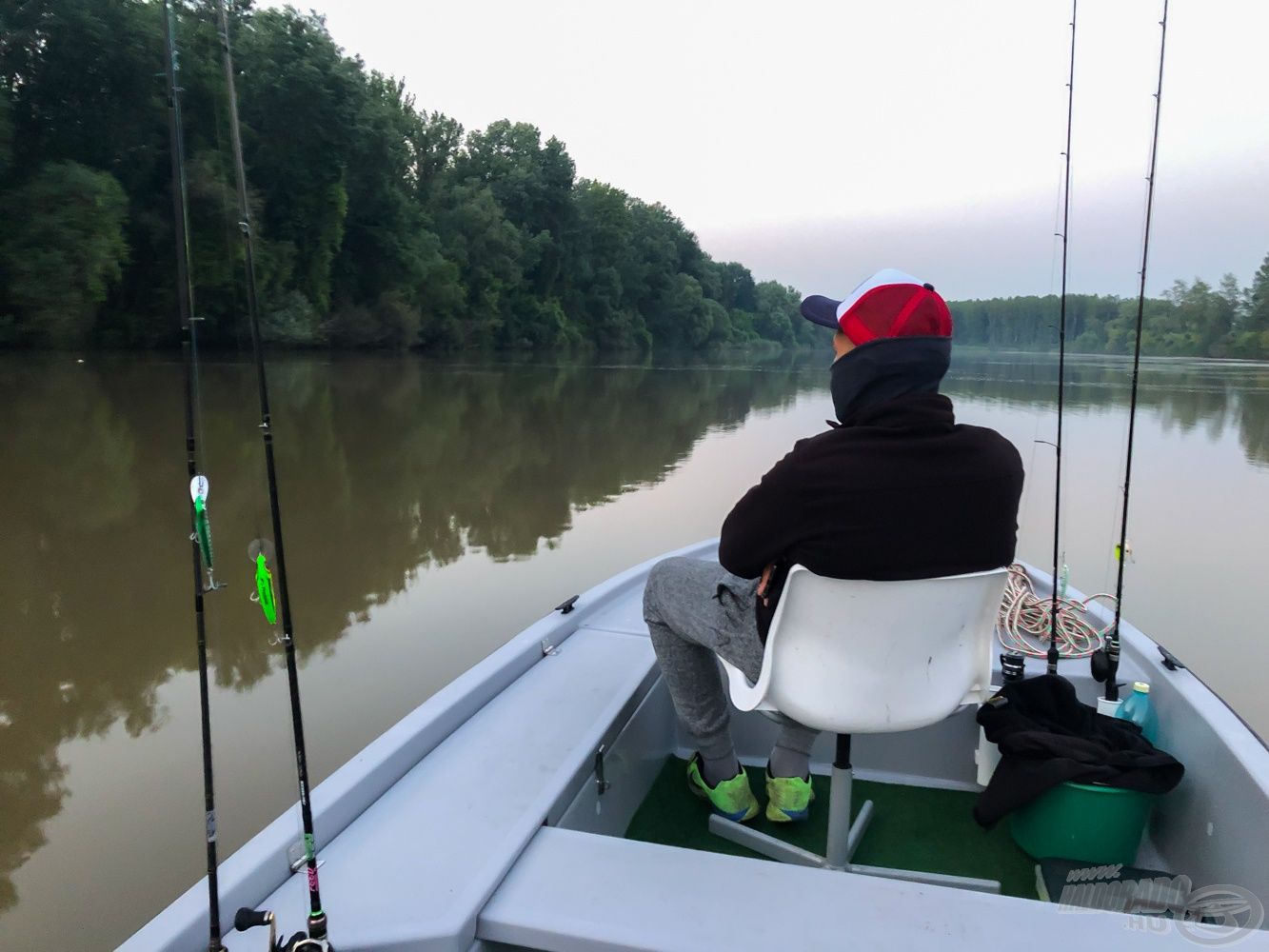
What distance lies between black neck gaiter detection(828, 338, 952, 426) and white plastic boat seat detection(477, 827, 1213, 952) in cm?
71

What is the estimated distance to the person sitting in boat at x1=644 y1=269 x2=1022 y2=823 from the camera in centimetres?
125

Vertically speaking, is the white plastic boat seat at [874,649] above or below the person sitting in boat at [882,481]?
below

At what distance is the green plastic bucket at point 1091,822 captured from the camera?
1.63 m

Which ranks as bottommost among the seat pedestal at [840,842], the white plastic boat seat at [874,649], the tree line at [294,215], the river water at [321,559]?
the river water at [321,559]

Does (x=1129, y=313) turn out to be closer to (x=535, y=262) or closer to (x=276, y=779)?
(x=276, y=779)

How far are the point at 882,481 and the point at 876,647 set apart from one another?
0.28m

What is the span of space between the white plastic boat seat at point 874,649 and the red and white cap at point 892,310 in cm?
40

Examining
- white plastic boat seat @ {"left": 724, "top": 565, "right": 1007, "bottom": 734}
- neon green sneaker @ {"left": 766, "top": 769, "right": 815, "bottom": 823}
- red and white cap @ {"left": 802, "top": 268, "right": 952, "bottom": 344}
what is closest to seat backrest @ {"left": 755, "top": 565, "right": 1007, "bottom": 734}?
white plastic boat seat @ {"left": 724, "top": 565, "right": 1007, "bottom": 734}

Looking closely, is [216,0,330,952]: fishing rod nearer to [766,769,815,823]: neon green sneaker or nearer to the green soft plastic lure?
the green soft plastic lure

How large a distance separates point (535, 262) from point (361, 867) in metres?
42.3

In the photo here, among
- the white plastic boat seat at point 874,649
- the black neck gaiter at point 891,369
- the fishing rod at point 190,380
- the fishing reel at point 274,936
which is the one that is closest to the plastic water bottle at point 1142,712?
the white plastic boat seat at point 874,649

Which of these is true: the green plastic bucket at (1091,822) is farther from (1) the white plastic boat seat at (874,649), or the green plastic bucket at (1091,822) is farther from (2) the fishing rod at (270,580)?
(2) the fishing rod at (270,580)

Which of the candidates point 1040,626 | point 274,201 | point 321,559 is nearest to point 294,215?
point 274,201

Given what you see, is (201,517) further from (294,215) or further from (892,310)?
(294,215)
